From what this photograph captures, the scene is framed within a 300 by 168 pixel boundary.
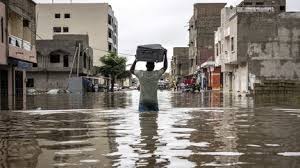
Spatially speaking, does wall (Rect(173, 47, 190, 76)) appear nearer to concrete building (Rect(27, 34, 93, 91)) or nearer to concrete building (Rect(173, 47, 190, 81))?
concrete building (Rect(173, 47, 190, 81))

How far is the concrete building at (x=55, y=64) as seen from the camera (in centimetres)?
7781

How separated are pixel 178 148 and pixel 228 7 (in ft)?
183

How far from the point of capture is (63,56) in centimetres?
7975

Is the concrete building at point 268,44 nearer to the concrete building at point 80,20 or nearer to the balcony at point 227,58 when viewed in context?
the balcony at point 227,58

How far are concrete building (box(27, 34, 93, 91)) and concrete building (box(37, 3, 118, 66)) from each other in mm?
30315

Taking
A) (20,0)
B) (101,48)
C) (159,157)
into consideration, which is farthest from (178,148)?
(101,48)

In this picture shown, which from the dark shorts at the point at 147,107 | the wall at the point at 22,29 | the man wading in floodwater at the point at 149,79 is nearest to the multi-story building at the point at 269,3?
the wall at the point at 22,29

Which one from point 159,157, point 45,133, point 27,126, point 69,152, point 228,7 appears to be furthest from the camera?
point 228,7

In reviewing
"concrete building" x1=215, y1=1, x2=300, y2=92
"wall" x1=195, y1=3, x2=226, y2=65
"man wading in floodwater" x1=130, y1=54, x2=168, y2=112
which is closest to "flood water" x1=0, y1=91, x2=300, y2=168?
"man wading in floodwater" x1=130, y1=54, x2=168, y2=112

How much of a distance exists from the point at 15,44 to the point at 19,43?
5.69ft

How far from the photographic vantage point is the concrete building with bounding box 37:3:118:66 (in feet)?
363

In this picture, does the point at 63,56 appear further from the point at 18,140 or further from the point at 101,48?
the point at 18,140

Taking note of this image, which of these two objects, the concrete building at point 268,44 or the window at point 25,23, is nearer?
the window at point 25,23

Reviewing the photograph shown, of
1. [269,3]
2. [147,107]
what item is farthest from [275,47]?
[147,107]
